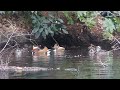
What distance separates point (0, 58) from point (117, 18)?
47.5 inches

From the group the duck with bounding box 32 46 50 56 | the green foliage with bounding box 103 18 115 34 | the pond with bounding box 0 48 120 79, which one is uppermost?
the green foliage with bounding box 103 18 115 34

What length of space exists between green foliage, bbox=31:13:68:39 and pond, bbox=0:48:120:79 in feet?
0.66

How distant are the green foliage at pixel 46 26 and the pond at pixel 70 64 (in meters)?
0.20

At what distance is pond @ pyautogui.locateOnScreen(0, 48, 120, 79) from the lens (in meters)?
3.02

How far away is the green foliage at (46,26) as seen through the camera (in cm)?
312

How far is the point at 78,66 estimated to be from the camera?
3.07m

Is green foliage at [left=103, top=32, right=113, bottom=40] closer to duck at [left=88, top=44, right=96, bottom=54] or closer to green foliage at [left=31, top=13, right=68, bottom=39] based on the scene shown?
duck at [left=88, top=44, right=96, bottom=54]

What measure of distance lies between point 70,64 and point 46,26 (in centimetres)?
45

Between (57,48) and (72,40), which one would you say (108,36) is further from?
(57,48)

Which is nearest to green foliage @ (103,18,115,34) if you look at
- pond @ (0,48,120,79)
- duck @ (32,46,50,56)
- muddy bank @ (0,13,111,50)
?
muddy bank @ (0,13,111,50)

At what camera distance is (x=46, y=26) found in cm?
315

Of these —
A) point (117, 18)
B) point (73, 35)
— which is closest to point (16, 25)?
point (73, 35)

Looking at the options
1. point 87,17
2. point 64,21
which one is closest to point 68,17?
point 64,21
